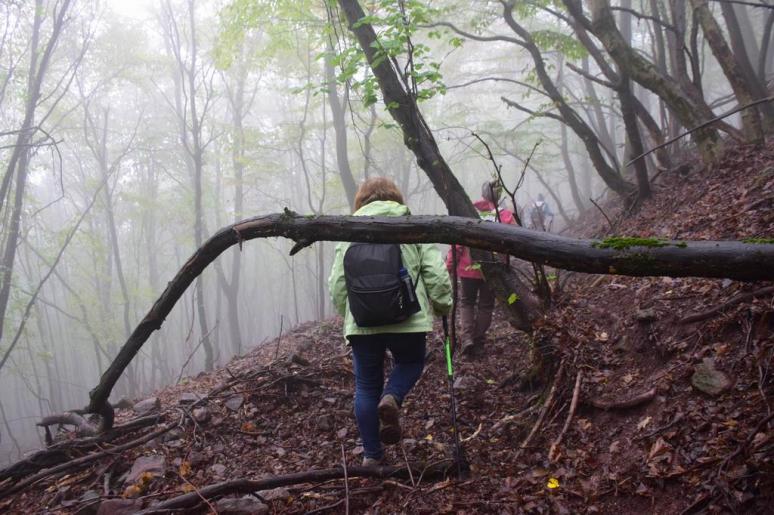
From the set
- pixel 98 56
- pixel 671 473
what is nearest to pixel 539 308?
pixel 671 473

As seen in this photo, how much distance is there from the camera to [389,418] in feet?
9.77

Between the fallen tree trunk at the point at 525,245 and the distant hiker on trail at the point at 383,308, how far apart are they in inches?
24.7

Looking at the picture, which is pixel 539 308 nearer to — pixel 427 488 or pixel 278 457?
pixel 427 488

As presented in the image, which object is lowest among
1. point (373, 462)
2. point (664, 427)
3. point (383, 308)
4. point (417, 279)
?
point (373, 462)

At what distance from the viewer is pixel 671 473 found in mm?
2297

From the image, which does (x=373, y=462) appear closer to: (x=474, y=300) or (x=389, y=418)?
(x=389, y=418)

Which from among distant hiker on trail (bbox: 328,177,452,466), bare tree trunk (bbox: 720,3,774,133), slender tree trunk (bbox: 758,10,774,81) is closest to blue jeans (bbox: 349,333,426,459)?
distant hiker on trail (bbox: 328,177,452,466)

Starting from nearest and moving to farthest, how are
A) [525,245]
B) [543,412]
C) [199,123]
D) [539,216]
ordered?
[525,245] < [543,412] < [539,216] < [199,123]

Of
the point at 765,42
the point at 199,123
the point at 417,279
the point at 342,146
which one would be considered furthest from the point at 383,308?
the point at 199,123

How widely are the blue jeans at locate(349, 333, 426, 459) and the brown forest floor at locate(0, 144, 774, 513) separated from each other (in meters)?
0.30

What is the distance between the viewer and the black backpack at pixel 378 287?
295 centimetres

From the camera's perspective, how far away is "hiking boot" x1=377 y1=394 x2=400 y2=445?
2971 mm

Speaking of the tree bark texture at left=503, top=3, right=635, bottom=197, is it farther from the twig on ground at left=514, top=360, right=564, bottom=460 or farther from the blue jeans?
the blue jeans

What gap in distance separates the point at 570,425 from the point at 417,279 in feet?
4.76
